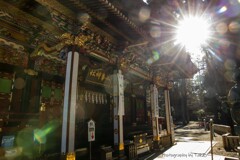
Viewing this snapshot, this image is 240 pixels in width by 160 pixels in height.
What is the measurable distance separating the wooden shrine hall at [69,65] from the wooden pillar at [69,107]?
0.08ft

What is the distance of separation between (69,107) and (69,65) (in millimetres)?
1211

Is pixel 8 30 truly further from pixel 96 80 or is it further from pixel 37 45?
pixel 96 80

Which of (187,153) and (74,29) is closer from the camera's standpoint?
(74,29)

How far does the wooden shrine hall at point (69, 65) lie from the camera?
4.92m

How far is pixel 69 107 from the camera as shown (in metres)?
4.88

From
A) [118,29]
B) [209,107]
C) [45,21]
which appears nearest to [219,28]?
[118,29]

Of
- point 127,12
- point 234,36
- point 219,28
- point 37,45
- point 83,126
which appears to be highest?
point 127,12

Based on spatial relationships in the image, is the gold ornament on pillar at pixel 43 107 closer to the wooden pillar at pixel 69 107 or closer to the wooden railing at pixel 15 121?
the wooden railing at pixel 15 121

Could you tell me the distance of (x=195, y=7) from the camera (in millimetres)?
5633

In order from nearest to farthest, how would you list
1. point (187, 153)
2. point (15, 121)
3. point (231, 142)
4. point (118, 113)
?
point (15, 121) → point (118, 113) → point (187, 153) → point (231, 142)

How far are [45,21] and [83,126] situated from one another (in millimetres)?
5176

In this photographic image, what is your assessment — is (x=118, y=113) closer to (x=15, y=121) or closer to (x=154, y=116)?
(x=15, y=121)

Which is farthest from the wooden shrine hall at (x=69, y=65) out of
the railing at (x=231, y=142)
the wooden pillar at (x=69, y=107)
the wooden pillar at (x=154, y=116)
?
the railing at (x=231, y=142)

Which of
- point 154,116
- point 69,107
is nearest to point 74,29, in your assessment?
point 69,107
